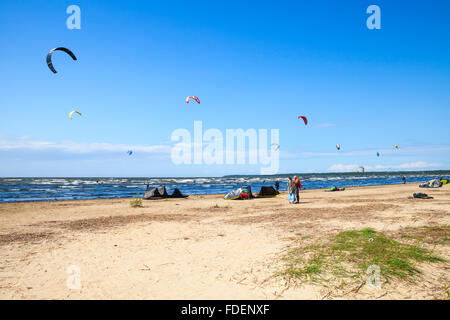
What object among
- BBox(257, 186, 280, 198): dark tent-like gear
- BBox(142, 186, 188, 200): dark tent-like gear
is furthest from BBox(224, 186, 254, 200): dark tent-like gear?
BBox(142, 186, 188, 200): dark tent-like gear

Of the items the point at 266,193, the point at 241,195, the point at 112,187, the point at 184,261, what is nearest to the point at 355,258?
the point at 184,261

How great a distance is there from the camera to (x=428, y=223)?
364 inches

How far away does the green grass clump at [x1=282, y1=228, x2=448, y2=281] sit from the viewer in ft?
16.5

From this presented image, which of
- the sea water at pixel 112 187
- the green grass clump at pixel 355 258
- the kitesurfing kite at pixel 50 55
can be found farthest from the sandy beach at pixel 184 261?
the sea water at pixel 112 187

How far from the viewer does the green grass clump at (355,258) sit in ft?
16.5

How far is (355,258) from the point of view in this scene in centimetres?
571

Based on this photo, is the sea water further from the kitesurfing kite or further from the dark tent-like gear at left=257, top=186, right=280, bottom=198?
the kitesurfing kite

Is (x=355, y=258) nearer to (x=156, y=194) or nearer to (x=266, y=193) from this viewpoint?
(x=266, y=193)

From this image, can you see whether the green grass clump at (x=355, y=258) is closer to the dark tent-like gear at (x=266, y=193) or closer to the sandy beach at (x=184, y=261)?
the sandy beach at (x=184, y=261)

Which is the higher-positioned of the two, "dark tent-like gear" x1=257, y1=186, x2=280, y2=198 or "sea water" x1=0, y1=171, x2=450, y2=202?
"dark tent-like gear" x1=257, y1=186, x2=280, y2=198
